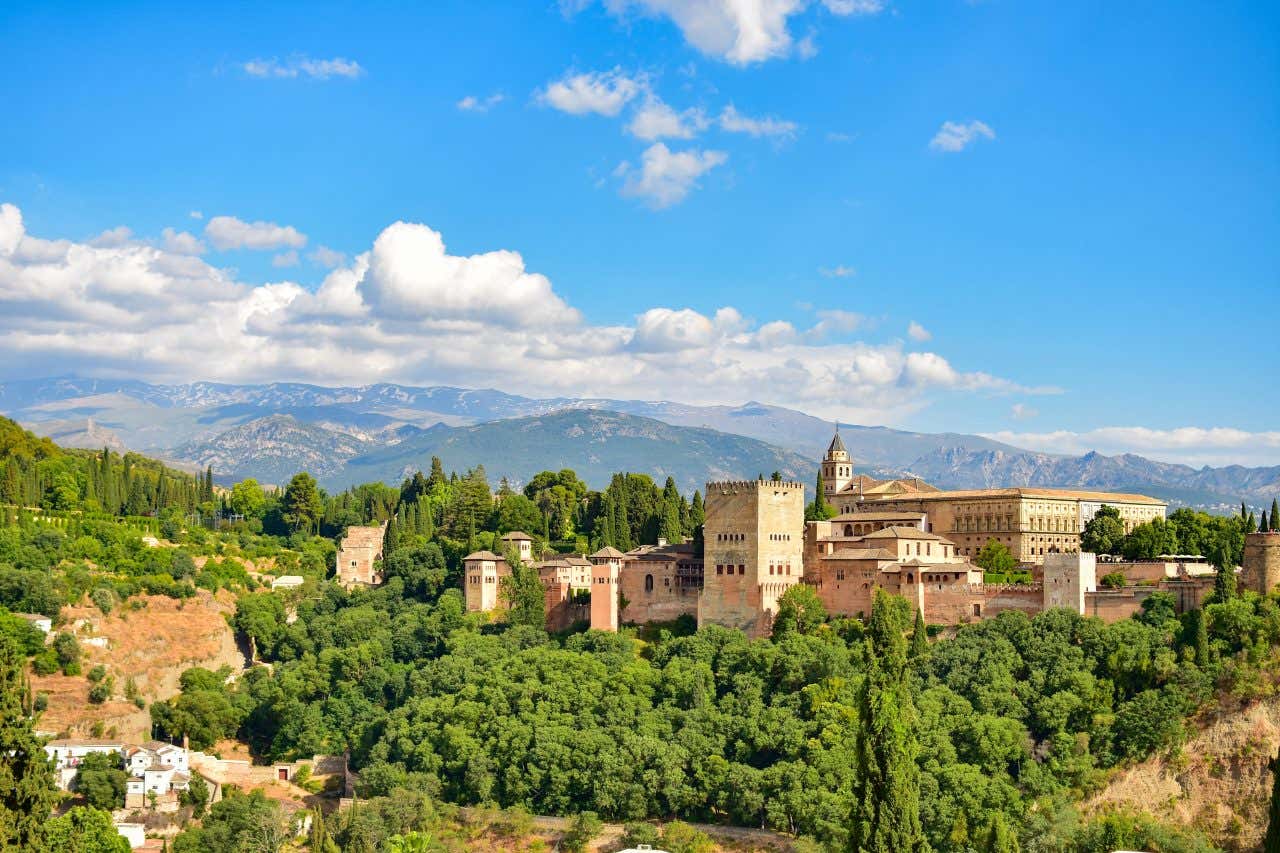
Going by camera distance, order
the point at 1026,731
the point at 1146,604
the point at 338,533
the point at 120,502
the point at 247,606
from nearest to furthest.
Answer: the point at 1026,731
the point at 1146,604
the point at 247,606
the point at 120,502
the point at 338,533

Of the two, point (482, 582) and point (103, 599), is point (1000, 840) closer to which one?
point (482, 582)

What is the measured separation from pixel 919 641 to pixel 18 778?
127 feet

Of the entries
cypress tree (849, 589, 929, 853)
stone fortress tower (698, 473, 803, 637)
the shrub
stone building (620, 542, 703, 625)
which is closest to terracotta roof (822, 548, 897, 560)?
stone fortress tower (698, 473, 803, 637)

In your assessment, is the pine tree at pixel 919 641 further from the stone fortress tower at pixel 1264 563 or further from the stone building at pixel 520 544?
the stone building at pixel 520 544

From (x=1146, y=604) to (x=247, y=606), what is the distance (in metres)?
47.9

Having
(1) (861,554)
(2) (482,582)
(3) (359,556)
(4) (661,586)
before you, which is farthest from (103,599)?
(1) (861,554)

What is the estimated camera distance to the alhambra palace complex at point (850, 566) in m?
58.9

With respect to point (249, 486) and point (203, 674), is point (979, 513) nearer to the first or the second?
point (203, 674)

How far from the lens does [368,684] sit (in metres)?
69.4

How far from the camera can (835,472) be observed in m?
86.5

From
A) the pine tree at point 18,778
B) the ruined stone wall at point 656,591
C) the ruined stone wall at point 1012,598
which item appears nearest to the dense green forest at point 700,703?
the ruined stone wall at point 1012,598

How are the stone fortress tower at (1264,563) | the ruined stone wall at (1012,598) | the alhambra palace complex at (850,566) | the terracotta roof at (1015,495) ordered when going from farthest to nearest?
the terracotta roof at (1015,495) < the ruined stone wall at (1012,598) < the alhambra palace complex at (850,566) < the stone fortress tower at (1264,563)

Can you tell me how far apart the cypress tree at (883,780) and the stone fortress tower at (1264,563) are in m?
25.1

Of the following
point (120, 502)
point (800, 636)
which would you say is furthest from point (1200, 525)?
point (120, 502)
